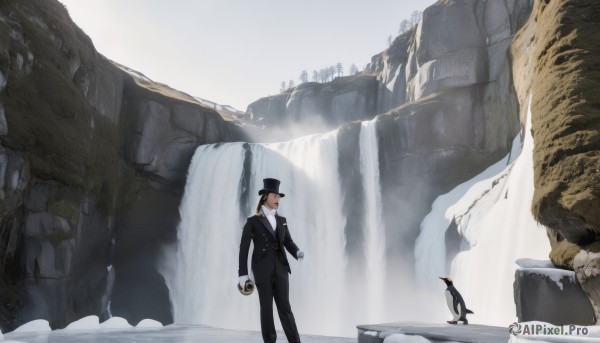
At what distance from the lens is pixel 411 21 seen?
96375mm

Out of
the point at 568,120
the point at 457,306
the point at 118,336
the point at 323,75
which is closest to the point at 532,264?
the point at 457,306

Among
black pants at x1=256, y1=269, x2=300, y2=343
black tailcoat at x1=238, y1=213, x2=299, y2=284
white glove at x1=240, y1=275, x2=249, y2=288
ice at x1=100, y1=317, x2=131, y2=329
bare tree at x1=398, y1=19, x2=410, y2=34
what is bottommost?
ice at x1=100, y1=317, x2=131, y2=329

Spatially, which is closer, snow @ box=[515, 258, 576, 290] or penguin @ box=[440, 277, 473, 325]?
snow @ box=[515, 258, 576, 290]

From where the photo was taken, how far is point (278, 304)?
17.7 feet

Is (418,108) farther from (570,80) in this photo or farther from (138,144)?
(570,80)

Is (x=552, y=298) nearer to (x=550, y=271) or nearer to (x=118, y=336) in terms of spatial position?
(x=550, y=271)

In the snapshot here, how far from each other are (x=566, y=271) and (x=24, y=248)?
57.3 ft

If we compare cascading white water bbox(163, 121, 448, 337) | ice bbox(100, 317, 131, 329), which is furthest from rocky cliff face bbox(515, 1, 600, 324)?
cascading white water bbox(163, 121, 448, 337)

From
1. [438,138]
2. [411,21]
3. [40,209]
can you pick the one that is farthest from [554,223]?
[411,21]

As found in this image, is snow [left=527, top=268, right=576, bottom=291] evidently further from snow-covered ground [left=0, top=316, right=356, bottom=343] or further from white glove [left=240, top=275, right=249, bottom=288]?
white glove [left=240, top=275, right=249, bottom=288]

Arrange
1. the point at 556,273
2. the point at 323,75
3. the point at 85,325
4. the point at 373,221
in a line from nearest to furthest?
the point at 556,273, the point at 85,325, the point at 373,221, the point at 323,75

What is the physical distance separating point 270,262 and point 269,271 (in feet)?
0.33

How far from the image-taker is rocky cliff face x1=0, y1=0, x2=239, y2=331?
1703 centimetres

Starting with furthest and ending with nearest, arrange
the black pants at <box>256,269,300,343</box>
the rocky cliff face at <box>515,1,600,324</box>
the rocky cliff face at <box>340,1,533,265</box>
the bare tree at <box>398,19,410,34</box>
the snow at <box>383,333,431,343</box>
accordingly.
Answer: the bare tree at <box>398,19,410,34</box>
the rocky cliff face at <box>340,1,533,265</box>
the rocky cliff face at <box>515,1,600,324</box>
the black pants at <box>256,269,300,343</box>
the snow at <box>383,333,431,343</box>
